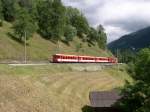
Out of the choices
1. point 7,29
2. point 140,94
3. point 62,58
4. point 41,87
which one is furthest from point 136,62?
point 7,29

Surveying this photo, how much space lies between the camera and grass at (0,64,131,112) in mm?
45656

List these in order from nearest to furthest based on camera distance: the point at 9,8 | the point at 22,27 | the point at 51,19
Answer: the point at 22,27
the point at 9,8
the point at 51,19

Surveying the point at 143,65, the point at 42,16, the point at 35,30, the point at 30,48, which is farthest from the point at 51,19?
the point at 143,65

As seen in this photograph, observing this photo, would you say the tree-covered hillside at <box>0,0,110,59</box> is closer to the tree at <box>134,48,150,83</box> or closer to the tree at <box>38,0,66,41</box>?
the tree at <box>38,0,66,41</box>

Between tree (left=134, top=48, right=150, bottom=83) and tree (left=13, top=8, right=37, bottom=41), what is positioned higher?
tree (left=13, top=8, right=37, bottom=41)

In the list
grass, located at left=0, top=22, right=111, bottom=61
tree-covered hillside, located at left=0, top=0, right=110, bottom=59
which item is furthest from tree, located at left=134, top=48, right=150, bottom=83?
tree-covered hillside, located at left=0, top=0, right=110, bottom=59

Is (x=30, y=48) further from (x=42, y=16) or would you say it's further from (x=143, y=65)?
(x=143, y=65)

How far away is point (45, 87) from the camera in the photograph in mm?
57781

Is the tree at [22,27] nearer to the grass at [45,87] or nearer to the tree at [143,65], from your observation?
the grass at [45,87]

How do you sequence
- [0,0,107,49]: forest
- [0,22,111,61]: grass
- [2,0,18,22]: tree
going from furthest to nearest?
[2,0,18,22]: tree → [0,0,107,49]: forest → [0,22,111,61]: grass

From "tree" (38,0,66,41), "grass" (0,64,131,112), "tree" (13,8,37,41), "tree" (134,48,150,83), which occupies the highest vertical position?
"tree" (38,0,66,41)

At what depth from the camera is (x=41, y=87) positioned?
5616cm

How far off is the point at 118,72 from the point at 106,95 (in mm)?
50592

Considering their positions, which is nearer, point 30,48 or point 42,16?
point 30,48
